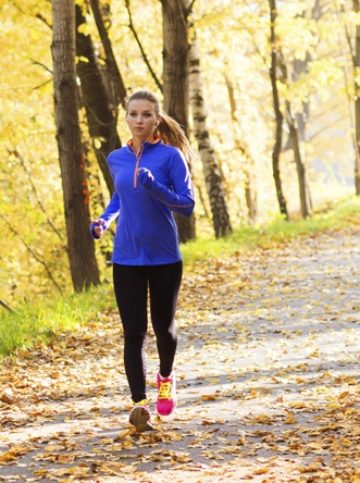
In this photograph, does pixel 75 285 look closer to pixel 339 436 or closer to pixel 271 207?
pixel 339 436

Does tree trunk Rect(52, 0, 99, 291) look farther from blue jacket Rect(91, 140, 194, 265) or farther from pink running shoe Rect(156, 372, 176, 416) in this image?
pink running shoe Rect(156, 372, 176, 416)

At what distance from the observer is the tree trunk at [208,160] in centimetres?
1967

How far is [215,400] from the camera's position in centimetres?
716

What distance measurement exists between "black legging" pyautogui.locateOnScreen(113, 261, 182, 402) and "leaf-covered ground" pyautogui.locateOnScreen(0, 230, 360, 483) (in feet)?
1.39

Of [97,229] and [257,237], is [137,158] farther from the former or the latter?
[257,237]

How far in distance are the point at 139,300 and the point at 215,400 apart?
1493 millimetres

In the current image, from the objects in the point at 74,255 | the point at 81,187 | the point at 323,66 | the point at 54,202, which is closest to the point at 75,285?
the point at 74,255

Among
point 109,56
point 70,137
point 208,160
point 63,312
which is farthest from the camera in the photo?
point 208,160

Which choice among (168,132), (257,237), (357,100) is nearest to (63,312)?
(168,132)

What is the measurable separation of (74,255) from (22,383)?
4133mm

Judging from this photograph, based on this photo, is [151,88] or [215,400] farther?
[151,88]

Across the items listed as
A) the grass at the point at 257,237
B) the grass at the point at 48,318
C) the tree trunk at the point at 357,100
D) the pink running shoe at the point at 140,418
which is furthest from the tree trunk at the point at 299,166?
the pink running shoe at the point at 140,418

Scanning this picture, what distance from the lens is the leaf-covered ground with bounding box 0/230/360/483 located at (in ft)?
17.6

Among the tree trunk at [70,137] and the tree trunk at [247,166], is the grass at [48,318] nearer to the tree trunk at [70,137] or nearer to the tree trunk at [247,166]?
the tree trunk at [70,137]
